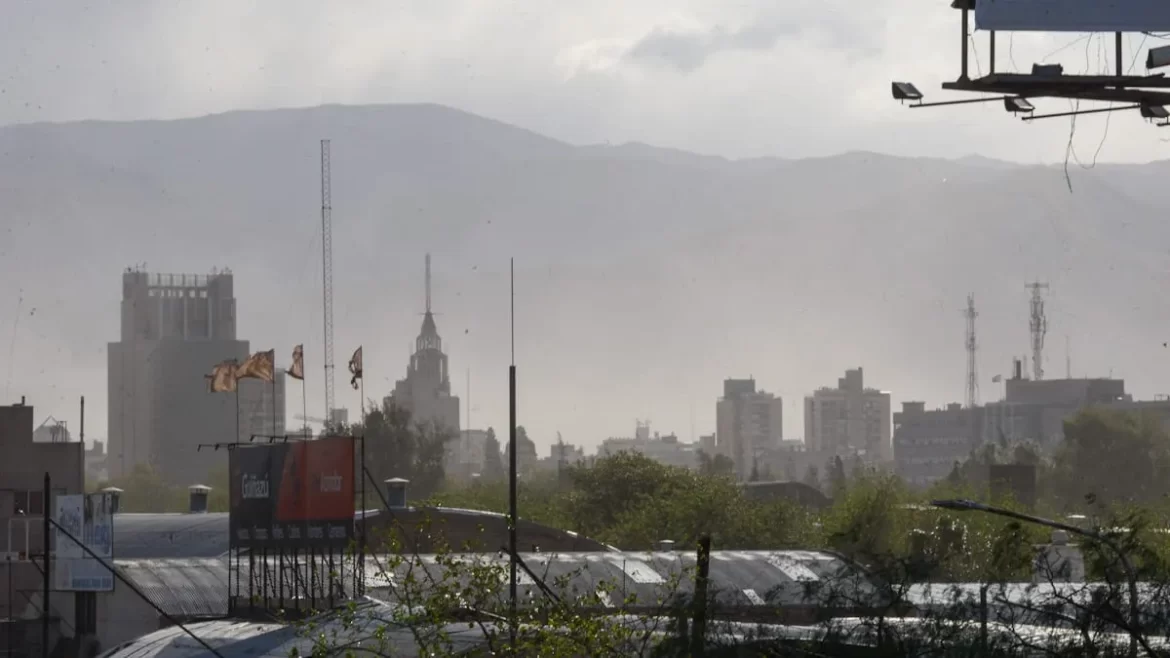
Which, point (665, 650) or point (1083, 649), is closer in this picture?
point (1083, 649)

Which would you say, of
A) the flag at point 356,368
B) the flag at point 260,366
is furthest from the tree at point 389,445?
the flag at point 260,366

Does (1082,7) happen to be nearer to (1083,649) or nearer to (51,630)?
(1083,649)

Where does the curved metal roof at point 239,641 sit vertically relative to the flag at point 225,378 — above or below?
below

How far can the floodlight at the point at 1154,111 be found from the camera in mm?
25797

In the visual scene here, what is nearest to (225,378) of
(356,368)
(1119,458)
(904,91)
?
(356,368)

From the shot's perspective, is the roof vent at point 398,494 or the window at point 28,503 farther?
the roof vent at point 398,494

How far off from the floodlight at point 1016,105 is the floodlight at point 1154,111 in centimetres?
156

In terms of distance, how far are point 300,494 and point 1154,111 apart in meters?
26.9

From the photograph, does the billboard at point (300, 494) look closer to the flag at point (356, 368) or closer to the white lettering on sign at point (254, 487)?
the white lettering on sign at point (254, 487)

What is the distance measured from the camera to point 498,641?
24172 millimetres

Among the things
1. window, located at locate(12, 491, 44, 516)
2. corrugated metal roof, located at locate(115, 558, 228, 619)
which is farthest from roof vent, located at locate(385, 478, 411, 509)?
window, located at locate(12, 491, 44, 516)

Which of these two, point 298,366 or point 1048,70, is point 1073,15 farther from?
point 298,366

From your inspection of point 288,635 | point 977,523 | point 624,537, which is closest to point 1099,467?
point 624,537

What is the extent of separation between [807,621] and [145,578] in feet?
137
